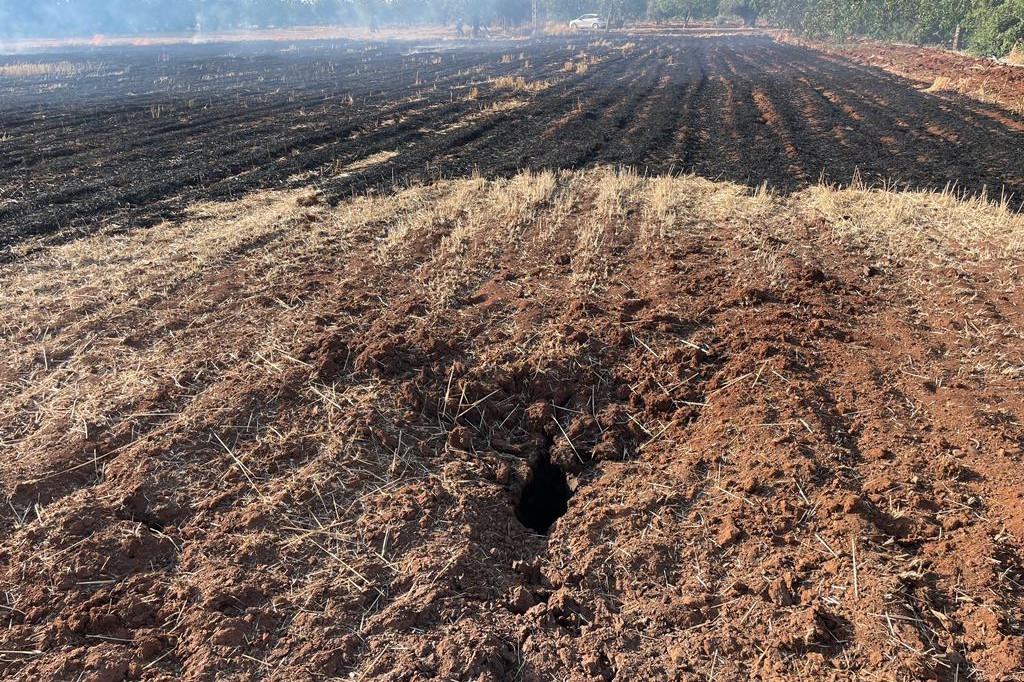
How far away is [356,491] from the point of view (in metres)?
3.46

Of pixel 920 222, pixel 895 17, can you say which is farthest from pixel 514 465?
pixel 895 17

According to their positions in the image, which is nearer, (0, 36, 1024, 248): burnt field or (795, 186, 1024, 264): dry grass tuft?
(795, 186, 1024, 264): dry grass tuft

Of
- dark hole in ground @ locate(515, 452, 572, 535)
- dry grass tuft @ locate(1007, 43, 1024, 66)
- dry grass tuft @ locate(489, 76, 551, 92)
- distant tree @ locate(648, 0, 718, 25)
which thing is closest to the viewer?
dark hole in ground @ locate(515, 452, 572, 535)

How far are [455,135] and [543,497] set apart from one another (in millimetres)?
11576

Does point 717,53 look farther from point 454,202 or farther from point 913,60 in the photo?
point 454,202

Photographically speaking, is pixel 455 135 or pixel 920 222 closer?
pixel 920 222

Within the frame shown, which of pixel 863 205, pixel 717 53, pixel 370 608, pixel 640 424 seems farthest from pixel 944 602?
pixel 717 53

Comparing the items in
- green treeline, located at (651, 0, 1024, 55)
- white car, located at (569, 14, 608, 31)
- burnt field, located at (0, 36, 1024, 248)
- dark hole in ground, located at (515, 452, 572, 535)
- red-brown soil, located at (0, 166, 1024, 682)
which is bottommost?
dark hole in ground, located at (515, 452, 572, 535)

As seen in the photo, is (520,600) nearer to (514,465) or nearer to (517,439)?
(514,465)

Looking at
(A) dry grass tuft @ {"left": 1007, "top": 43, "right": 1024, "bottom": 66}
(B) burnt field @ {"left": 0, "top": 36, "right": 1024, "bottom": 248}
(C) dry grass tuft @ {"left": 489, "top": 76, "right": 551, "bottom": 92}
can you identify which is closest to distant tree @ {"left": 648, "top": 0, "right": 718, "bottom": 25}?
(A) dry grass tuft @ {"left": 1007, "top": 43, "right": 1024, "bottom": 66}

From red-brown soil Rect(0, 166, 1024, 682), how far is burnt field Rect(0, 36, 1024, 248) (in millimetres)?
3956

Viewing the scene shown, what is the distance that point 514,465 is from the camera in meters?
3.81

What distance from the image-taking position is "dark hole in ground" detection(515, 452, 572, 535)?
12.1 ft

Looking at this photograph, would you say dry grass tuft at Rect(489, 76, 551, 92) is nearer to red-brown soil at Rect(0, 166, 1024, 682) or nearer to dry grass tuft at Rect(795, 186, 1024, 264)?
dry grass tuft at Rect(795, 186, 1024, 264)
